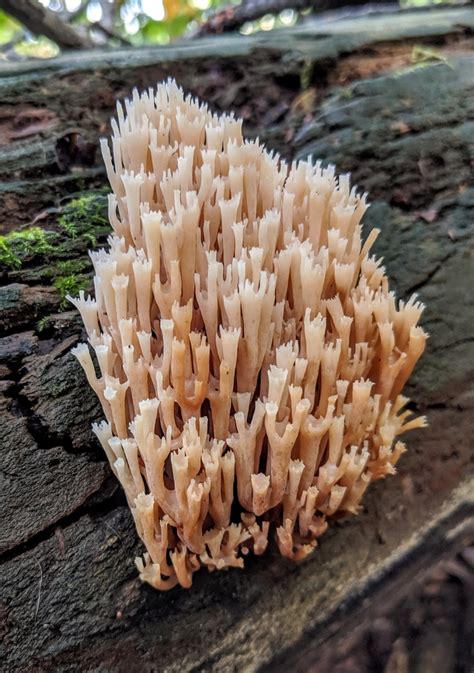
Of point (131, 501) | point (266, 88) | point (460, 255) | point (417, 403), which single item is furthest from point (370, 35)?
point (131, 501)

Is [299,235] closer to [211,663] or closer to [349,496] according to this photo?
[349,496]

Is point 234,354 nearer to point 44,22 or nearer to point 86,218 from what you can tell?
point 86,218

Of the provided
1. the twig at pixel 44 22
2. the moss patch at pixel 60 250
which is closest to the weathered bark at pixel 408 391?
the moss patch at pixel 60 250

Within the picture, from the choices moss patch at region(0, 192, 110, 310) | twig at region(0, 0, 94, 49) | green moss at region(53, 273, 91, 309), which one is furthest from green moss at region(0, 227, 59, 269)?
twig at region(0, 0, 94, 49)

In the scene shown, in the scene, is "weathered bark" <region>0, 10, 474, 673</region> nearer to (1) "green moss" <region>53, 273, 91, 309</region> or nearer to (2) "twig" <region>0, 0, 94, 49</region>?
(1) "green moss" <region>53, 273, 91, 309</region>

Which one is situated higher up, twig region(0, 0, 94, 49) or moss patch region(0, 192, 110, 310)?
twig region(0, 0, 94, 49)

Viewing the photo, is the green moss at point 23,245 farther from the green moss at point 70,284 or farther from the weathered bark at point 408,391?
the green moss at point 70,284

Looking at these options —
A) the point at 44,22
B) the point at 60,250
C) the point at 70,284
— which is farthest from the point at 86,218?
the point at 44,22
